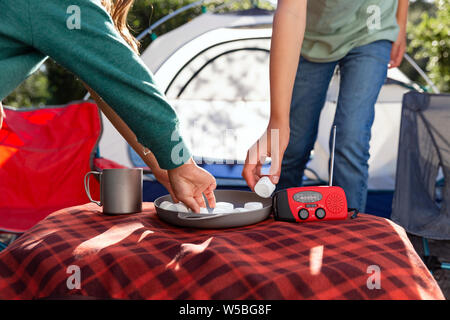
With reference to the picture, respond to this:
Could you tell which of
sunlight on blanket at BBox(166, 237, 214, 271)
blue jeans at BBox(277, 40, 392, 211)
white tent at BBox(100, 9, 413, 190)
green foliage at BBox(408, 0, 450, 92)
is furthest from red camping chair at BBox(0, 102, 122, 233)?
green foliage at BBox(408, 0, 450, 92)

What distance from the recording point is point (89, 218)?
0.86m

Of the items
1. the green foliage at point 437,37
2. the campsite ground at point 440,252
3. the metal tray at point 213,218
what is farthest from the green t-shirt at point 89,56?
the green foliage at point 437,37

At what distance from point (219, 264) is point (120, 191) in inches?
15.6

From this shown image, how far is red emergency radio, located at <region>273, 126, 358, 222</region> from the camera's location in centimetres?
81

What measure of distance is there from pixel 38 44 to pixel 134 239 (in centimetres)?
34

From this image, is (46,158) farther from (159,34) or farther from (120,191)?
(159,34)

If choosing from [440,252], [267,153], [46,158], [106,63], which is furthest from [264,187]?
[46,158]

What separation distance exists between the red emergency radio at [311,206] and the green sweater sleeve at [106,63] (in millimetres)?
271

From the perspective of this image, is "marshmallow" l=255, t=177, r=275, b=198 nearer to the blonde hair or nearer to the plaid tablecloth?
the plaid tablecloth

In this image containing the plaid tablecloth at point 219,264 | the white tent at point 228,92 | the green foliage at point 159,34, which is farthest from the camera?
the green foliage at point 159,34

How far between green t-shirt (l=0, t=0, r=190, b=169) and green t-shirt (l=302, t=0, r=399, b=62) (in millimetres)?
879

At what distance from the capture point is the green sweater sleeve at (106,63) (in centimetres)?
61

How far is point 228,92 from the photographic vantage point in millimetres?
3223

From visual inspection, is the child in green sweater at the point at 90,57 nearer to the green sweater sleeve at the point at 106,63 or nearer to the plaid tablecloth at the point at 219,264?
the green sweater sleeve at the point at 106,63
